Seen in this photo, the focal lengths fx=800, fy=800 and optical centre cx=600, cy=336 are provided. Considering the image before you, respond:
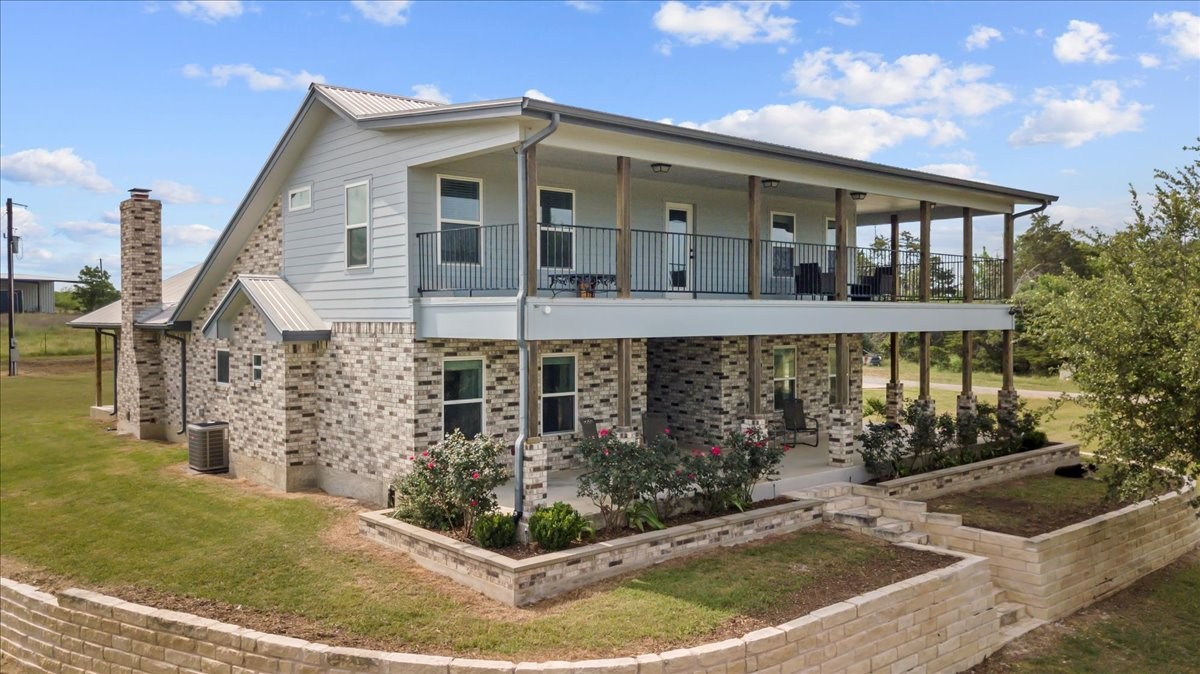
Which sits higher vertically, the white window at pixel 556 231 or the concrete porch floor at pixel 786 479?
the white window at pixel 556 231

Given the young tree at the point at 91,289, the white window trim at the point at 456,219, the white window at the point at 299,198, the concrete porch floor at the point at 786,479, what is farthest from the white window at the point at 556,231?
the young tree at the point at 91,289

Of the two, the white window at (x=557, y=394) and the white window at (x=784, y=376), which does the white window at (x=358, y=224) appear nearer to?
the white window at (x=557, y=394)

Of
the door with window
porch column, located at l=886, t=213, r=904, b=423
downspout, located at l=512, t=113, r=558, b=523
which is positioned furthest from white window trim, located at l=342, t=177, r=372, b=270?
porch column, located at l=886, t=213, r=904, b=423

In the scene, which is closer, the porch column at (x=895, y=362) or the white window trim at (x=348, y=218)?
the white window trim at (x=348, y=218)

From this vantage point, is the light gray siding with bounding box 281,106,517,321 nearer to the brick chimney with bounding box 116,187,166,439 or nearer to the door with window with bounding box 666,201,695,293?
the door with window with bounding box 666,201,695,293

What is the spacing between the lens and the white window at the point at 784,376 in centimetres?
1747

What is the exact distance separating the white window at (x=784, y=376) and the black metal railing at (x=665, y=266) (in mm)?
1347

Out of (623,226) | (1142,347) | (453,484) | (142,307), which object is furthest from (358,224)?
(1142,347)

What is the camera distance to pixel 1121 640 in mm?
10922

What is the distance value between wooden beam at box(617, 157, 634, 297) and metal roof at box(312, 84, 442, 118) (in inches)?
137

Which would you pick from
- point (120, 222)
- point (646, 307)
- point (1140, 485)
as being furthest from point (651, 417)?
point (120, 222)

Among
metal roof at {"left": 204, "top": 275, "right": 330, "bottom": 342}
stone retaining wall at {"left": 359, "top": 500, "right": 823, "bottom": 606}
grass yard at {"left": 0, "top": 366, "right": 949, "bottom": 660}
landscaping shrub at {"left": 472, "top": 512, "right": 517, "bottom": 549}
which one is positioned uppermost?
metal roof at {"left": 204, "top": 275, "right": 330, "bottom": 342}

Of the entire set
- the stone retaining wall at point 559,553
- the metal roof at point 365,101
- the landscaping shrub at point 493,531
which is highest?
the metal roof at point 365,101

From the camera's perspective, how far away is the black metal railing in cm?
1252
